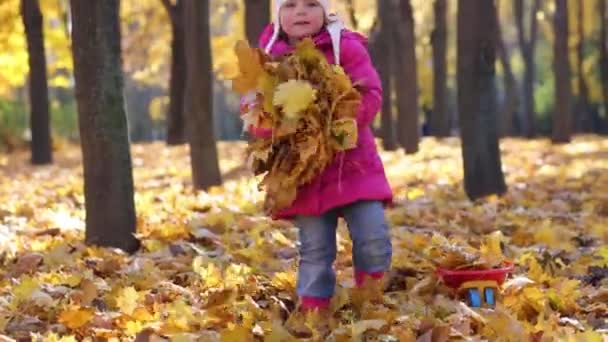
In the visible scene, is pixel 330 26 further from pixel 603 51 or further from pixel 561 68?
pixel 603 51

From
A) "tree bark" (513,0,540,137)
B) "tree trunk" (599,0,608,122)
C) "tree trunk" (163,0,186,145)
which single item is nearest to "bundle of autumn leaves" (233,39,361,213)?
"tree trunk" (163,0,186,145)

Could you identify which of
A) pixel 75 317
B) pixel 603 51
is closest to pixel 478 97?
pixel 75 317

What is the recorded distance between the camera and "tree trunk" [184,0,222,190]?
33.8 ft

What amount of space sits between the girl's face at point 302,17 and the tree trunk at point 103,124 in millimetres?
2159

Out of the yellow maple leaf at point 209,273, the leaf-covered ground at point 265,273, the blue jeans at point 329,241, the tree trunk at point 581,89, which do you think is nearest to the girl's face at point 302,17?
the blue jeans at point 329,241

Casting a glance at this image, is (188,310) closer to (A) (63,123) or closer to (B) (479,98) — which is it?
(B) (479,98)

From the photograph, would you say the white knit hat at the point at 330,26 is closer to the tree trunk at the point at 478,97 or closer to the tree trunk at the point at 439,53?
the tree trunk at the point at 478,97

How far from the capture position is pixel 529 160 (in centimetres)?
A: 1488

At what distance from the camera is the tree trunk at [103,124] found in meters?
5.84

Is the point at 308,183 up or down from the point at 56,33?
down

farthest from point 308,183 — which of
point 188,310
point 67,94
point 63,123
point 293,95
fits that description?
point 67,94

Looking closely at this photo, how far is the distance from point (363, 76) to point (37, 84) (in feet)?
45.9

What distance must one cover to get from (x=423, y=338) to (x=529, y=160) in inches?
470

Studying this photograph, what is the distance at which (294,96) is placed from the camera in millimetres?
3684
